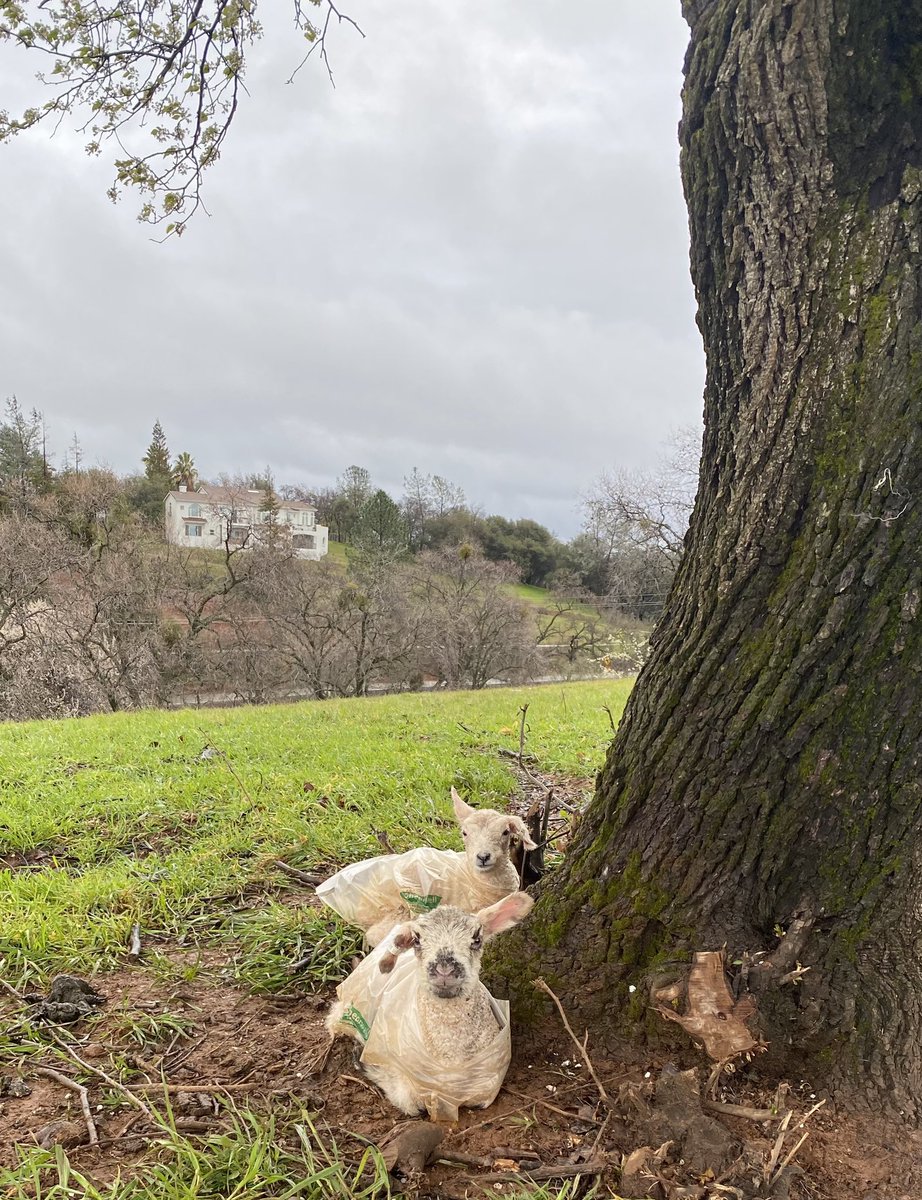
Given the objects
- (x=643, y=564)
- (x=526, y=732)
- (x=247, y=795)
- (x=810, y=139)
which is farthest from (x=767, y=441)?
(x=643, y=564)

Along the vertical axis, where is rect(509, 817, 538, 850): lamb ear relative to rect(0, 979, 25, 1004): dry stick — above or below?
above

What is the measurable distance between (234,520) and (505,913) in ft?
92.3

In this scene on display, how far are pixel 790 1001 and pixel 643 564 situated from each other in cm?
2831

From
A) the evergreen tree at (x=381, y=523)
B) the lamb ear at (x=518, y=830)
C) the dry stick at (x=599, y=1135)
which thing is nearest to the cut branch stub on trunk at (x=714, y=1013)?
the dry stick at (x=599, y=1135)

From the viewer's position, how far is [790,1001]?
84.6 inches

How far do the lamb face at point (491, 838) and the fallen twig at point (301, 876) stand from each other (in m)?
1.30

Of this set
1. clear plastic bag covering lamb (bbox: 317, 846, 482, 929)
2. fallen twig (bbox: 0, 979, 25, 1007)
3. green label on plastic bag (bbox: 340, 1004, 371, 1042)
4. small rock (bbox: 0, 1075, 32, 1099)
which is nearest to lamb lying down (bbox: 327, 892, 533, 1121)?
green label on plastic bag (bbox: 340, 1004, 371, 1042)

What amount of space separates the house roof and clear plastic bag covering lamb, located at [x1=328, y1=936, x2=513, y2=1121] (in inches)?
1070

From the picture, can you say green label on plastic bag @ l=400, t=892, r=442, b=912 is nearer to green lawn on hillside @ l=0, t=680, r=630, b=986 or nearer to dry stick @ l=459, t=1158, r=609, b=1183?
dry stick @ l=459, t=1158, r=609, b=1183

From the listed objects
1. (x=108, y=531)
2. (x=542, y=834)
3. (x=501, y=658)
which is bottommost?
(x=501, y=658)

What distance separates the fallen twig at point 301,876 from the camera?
12.8 ft

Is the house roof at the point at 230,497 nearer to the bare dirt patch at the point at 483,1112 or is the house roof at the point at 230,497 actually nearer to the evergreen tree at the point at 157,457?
the evergreen tree at the point at 157,457

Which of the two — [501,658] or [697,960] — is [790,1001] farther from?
[501,658]

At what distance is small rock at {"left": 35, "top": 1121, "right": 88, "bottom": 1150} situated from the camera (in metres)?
2.09
